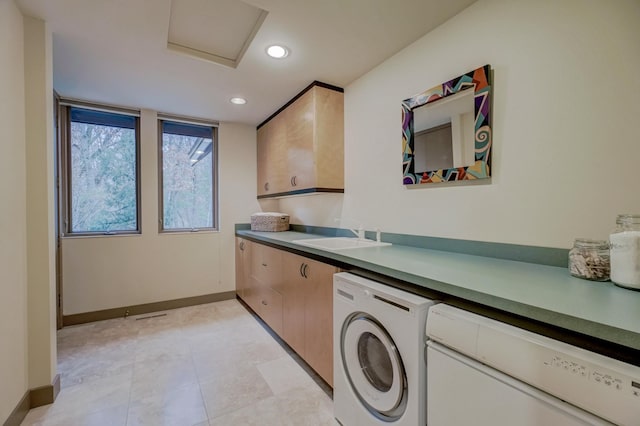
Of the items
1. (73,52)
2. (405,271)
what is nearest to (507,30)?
(405,271)

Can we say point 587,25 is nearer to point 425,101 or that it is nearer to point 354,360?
point 425,101

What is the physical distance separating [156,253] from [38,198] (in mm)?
1660

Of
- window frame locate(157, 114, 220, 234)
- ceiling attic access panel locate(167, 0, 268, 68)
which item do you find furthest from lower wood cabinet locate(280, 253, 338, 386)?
window frame locate(157, 114, 220, 234)

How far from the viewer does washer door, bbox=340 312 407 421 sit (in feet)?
3.78

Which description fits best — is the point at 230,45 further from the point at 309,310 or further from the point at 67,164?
the point at 67,164

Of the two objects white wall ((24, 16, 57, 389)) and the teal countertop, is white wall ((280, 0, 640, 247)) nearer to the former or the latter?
the teal countertop

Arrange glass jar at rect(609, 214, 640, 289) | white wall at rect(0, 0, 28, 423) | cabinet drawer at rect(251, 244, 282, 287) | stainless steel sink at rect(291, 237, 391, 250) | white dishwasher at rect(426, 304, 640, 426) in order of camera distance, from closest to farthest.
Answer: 1. white dishwasher at rect(426, 304, 640, 426)
2. glass jar at rect(609, 214, 640, 289)
3. white wall at rect(0, 0, 28, 423)
4. stainless steel sink at rect(291, 237, 391, 250)
5. cabinet drawer at rect(251, 244, 282, 287)

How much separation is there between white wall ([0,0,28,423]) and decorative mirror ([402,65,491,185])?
7.26ft

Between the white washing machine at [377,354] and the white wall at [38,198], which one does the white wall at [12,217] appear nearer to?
the white wall at [38,198]

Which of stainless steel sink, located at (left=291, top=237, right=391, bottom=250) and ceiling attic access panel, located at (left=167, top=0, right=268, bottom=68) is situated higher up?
ceiling attic access panel, located at (left=167, top=0, right=268, bottom=68)

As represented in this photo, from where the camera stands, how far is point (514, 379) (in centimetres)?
79

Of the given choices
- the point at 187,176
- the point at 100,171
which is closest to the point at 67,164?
the point at 100,171

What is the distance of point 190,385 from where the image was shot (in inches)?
72.7

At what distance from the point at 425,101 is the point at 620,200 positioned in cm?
107
